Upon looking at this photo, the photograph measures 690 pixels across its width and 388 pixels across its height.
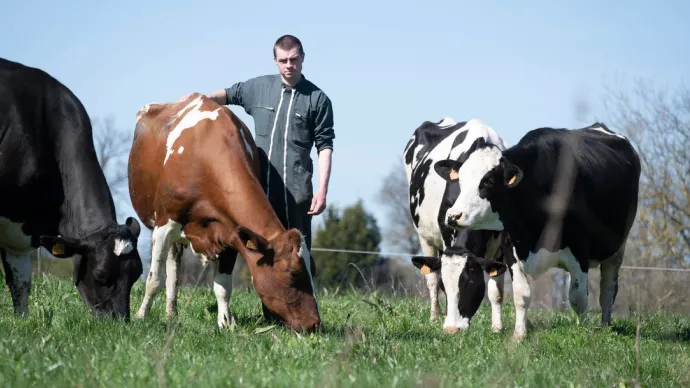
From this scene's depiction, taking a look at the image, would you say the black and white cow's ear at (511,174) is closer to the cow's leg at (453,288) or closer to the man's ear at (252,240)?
the cow's leg at (453,288)

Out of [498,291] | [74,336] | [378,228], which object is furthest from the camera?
[378,228]

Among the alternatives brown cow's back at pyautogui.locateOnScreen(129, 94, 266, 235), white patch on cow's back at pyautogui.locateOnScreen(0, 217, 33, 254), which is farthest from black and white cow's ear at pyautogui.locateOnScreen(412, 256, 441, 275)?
white patch on cow's back at pyautogui.locateOnScreen(0, 217, 33, 254)

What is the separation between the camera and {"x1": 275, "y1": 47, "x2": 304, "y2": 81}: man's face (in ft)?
26.8

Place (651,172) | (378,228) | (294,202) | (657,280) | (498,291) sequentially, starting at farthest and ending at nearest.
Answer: (378,228), (651,172), (657,280), (498,291), (294,202)

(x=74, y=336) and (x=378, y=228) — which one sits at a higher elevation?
(x=74, y=336)

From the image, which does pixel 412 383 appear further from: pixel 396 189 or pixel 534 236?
pixel 396 189

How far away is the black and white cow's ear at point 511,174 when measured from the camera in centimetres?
875

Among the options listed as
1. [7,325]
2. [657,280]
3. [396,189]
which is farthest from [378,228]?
[7,325]

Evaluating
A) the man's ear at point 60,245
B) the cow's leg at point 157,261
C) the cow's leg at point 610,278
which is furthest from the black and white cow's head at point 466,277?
the man's ear at point 60,245

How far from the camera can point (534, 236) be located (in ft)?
30.0

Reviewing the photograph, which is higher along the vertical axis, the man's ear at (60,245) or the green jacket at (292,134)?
the green jacket at (292,134)

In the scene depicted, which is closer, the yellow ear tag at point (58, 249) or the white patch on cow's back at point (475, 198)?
the yellow ear tag at point (58, 249)

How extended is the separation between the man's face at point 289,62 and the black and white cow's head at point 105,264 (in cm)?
199

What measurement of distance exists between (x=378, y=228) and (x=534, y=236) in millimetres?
45607
